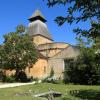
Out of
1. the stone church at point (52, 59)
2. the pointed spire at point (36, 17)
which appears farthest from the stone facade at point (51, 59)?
the pointed spire at point (36, 17)

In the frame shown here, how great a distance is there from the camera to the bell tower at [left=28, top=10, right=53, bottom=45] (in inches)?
2409

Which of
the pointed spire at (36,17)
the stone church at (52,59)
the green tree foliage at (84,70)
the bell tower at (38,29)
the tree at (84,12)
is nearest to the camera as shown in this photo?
the tree at (84,12)

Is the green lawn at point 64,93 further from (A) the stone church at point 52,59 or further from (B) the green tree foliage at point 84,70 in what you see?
(A) the stone church at point 52,59

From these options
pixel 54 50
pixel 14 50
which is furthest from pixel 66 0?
pixel 54 50

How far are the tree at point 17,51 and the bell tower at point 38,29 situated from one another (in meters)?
19.3

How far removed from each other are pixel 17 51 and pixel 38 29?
24217 millimetres

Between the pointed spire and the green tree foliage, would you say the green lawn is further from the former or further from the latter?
the pointed spire

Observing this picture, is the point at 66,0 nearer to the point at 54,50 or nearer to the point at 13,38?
the point at 13,38

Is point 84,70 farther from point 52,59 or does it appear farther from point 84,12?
point 84,12

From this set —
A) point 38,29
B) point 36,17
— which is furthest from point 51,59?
point 36,17

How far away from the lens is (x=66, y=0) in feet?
26.1

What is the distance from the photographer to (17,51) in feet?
127

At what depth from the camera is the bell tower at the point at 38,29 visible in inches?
2409

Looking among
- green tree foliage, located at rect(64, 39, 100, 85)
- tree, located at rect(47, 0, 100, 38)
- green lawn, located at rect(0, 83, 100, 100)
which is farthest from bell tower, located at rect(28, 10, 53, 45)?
tree, located at rect(47, 0, 100, 38)
